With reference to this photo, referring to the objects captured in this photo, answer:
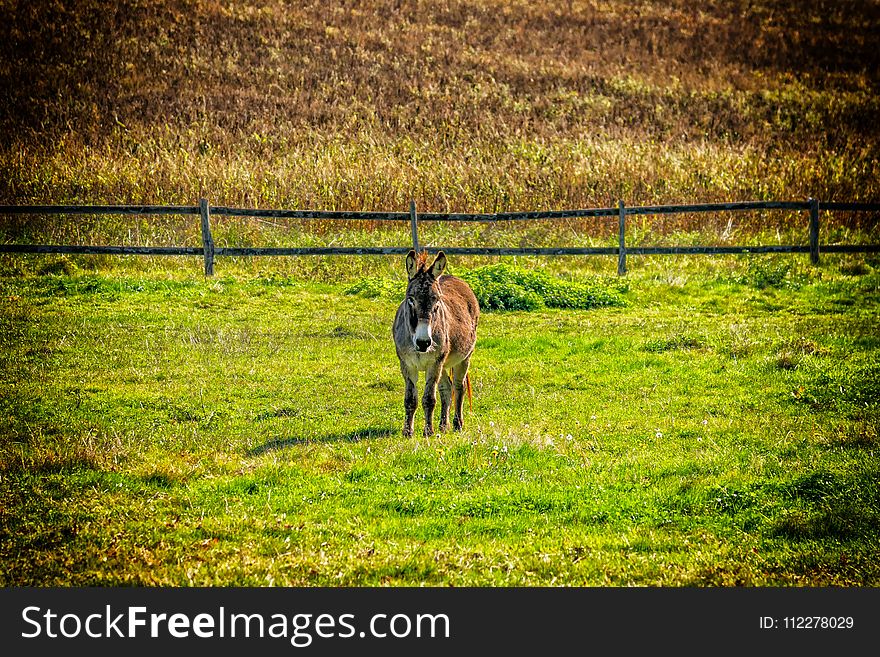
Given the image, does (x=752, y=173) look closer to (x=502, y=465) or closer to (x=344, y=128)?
(x=344, y=128)

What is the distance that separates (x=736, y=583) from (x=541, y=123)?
114ft

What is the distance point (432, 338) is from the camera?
10.5m

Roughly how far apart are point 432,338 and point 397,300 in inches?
391

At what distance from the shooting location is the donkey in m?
9.77

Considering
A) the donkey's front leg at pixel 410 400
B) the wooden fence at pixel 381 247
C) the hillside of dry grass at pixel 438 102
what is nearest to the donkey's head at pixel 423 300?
the donkey's front leg at pixel 410 400

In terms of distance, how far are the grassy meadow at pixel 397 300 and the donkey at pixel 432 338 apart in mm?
494

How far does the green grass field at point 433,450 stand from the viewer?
6.54m

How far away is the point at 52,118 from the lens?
35.3 metres

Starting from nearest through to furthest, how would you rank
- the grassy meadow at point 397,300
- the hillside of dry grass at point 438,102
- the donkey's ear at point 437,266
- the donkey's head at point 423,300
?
the grassy meadow at point 397,300
the donkey's head at point 423,300
the donkey's ear at point 437,266
the hillside of dry grass at point 438,102

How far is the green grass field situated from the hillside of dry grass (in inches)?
429

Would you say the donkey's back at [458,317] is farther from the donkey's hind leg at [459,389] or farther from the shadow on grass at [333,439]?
the shadow on grass at [333,439]

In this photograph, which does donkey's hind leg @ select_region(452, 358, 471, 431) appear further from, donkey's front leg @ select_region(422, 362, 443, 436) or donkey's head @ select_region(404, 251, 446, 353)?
donkey's head @ select_region(404, 251, 446, 353)

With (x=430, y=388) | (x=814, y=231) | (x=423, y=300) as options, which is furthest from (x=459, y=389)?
(x=814, y=231)

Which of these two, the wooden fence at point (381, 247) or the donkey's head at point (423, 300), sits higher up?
the wooden fence at point (381, 247)
